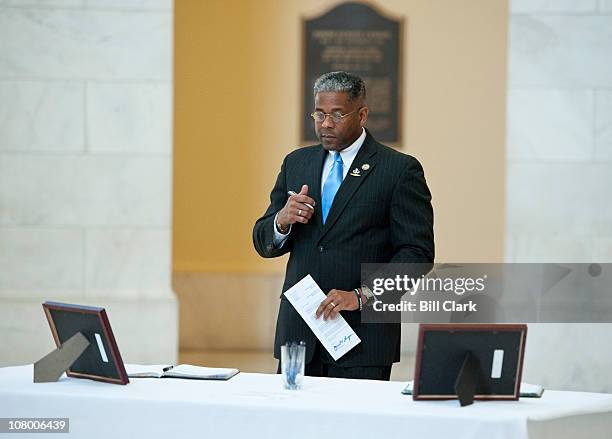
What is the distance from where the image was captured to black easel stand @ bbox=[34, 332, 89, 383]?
363 cm

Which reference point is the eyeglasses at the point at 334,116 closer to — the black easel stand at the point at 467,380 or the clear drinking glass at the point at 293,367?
the clear drinking glass at the point at 293,367

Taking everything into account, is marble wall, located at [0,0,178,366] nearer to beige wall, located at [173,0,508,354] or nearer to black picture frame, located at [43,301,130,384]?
beige wall, located at [173,0,508,354]

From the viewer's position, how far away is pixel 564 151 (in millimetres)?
7434

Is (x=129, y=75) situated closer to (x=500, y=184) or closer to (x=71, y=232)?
(x=71, y=232)

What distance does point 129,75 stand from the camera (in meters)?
7.44

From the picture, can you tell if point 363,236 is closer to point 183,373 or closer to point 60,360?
point 183,373

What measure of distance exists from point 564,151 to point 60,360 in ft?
15.3

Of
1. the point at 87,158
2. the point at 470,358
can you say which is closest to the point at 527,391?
the point at 470,358

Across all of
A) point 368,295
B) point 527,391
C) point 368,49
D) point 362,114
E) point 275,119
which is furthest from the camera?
point 275,119

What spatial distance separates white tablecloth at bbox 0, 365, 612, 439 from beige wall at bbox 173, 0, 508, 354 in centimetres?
585

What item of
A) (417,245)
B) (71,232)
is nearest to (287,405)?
(417,245)

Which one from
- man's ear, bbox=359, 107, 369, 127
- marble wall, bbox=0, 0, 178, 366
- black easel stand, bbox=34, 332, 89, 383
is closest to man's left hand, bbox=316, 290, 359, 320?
man's ear, bbox=359, 107, 369, 127

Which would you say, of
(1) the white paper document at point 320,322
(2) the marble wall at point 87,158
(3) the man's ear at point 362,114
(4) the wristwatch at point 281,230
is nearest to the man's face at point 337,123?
(3) the man's ear at point 362,114

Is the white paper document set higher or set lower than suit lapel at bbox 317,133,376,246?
lower
